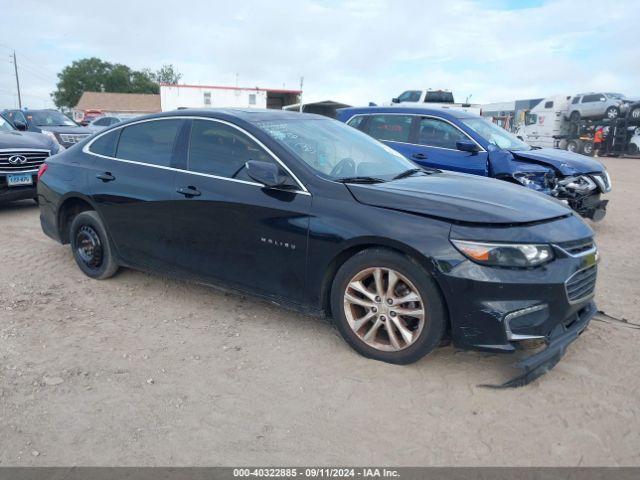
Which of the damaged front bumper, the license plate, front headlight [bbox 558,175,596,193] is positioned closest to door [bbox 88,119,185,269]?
the damaged front bumper

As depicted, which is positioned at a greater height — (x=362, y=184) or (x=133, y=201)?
(x=362, y=184)

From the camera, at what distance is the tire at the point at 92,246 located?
4746 mm

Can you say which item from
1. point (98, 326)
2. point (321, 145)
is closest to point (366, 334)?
point (321, 145)

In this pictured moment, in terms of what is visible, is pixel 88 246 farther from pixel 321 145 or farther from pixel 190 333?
pixel 321 145

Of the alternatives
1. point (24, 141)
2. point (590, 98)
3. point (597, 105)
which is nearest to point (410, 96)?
point (597, 105)

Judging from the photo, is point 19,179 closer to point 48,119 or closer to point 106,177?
point 106,177

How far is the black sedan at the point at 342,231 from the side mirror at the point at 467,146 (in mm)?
3161

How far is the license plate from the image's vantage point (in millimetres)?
7441

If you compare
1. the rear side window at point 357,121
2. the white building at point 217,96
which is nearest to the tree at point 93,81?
the white building at point 217,96

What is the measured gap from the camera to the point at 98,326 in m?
3.98

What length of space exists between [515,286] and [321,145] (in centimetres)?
184

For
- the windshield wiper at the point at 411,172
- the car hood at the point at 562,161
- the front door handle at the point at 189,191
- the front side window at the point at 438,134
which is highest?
the front side window at the point at 438,134

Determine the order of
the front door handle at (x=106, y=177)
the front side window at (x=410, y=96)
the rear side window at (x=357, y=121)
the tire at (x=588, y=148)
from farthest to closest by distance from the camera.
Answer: the tire at (x=588, y=148) → the front side window at (x=410, y=96) → the rear side window at (x=357, y=121) → the front door handle at (x=106, y=177)

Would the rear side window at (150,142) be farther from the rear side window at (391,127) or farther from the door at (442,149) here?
the rear side window at (391,127)
